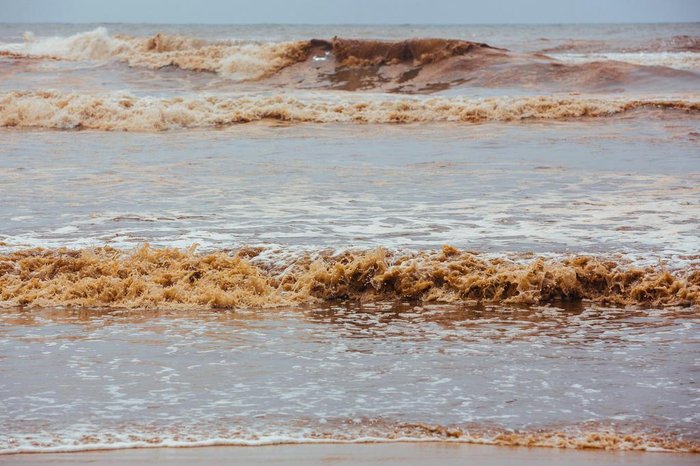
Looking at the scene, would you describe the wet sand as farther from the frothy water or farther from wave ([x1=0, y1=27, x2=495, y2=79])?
wave ([x1=0, y1=27, x2=495, y2=79])

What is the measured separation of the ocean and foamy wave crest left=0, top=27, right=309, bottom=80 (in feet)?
32.9

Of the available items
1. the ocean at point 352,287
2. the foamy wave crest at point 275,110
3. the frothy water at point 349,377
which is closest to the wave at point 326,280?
the ocean at point 352,287

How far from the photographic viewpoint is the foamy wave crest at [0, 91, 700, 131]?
58.2ft

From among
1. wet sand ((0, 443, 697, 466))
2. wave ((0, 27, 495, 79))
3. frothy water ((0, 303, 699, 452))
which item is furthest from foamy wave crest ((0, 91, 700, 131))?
wet sand ((0, 443, 697, 466))

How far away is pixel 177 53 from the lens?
28.0 metres

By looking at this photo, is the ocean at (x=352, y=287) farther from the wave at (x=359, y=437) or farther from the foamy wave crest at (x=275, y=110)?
the foamy wave crest at (x=275, y=110)

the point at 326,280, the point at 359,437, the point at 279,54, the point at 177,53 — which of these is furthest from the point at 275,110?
the point at 359,437

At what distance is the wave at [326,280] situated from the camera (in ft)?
21.7

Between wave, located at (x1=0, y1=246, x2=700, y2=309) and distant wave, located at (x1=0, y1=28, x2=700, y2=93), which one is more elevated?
distant wave, located at (x1=0, y1=28, x2=700, y2=93)

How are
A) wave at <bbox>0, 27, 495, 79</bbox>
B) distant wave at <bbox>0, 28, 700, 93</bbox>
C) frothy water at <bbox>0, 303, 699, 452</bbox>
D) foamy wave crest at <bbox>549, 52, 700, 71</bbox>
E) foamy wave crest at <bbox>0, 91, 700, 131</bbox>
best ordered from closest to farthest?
frothy water at <bbox>0, 303, 699, 452</bbox> → foamy wave crest at <bbox>0, 91, 700, 131</bbox> → distant wave at <bbox>0, 28, 700, 93</bbox> → wave at <bbox>0, 27, 495, 79</bbox> → foamy wave crest at <bbox>549, 52, 700, 71</bbox>

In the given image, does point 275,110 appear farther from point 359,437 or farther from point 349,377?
point 359,437

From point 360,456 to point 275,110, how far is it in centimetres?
1484

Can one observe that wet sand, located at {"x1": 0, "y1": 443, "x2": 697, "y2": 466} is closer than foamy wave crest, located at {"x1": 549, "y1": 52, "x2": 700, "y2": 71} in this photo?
Yes

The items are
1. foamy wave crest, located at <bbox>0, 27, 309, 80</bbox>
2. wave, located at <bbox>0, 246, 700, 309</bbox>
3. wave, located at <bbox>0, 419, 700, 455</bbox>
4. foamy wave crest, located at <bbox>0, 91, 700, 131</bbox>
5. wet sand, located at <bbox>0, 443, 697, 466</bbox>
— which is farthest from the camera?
foamy wave crest, located at <bbox>0, 27, 309, 80</bbox>
